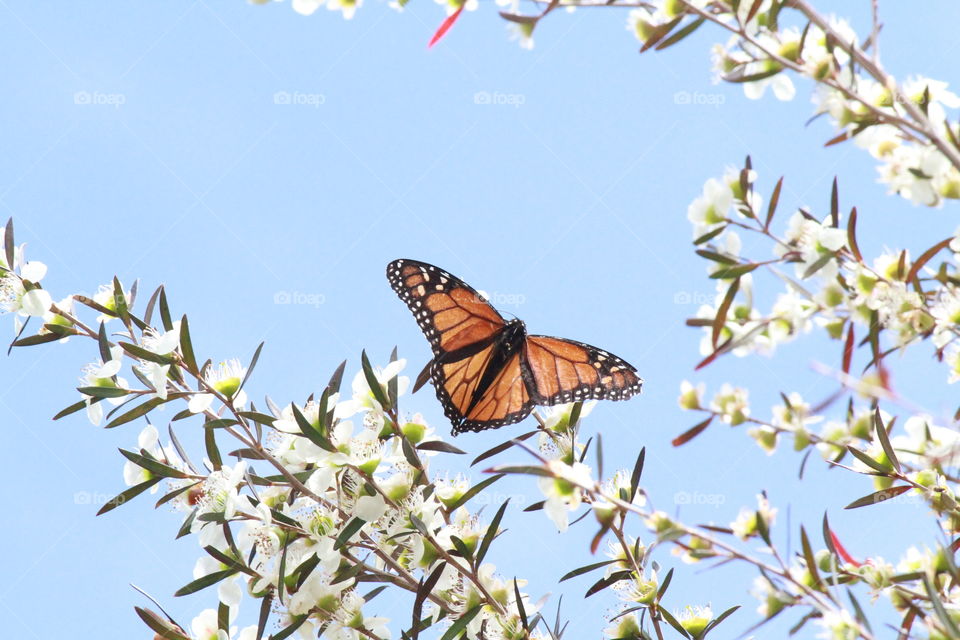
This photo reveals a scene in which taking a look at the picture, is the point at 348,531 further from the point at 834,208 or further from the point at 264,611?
the point at 834,208

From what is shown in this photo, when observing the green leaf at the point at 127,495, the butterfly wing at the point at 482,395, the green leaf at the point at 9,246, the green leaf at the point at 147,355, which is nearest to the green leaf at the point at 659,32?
the butterfly wing at the point at 482,395

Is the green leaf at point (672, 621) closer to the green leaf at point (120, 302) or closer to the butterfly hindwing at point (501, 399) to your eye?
the butterfly hindwing at point (501, 399)

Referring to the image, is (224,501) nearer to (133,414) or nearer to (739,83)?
(133,414)

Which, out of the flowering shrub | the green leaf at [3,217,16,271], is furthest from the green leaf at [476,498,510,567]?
the green leaf at [3,217,16,271]

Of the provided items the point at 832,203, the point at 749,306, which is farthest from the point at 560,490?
the point at 832,203

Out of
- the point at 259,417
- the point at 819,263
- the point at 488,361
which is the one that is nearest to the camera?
the point at 819,263

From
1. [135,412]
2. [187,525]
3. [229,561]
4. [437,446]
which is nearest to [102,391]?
[135,412]
